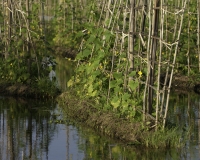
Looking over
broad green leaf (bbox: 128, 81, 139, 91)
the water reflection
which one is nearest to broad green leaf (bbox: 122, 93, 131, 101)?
broad green leaf (bbox: 128, 81, 139, 91)

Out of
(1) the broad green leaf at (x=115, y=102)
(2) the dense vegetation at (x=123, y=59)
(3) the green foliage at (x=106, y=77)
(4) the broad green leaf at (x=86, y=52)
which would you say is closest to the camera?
(2) the dense vegetation at (x=123, y=59)

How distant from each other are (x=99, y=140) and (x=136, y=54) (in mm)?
1688

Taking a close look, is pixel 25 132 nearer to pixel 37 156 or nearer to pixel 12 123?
pixel 12 123

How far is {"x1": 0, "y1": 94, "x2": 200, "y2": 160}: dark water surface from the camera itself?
10.2 metres

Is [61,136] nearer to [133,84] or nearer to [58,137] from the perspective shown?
[58,137]

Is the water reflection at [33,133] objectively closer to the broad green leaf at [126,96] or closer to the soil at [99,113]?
the soil at [99,113]

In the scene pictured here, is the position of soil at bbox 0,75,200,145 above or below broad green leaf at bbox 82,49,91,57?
below

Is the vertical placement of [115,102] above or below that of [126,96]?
below

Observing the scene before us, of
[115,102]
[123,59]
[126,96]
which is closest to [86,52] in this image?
[123,59]

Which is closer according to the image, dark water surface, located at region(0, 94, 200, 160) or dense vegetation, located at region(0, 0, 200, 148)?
dark water surface, located at region(0, 94, 200, 160)

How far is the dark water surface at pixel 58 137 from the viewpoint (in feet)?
33.6

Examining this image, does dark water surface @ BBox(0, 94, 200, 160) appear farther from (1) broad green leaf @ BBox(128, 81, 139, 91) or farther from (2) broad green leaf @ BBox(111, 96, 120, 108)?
(1) broad green leaf @ BBox(128, 81, 139, 91)

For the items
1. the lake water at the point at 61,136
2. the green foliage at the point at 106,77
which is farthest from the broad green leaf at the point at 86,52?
the lake water at the point at 61,136

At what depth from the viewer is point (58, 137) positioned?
1187 centimetres
